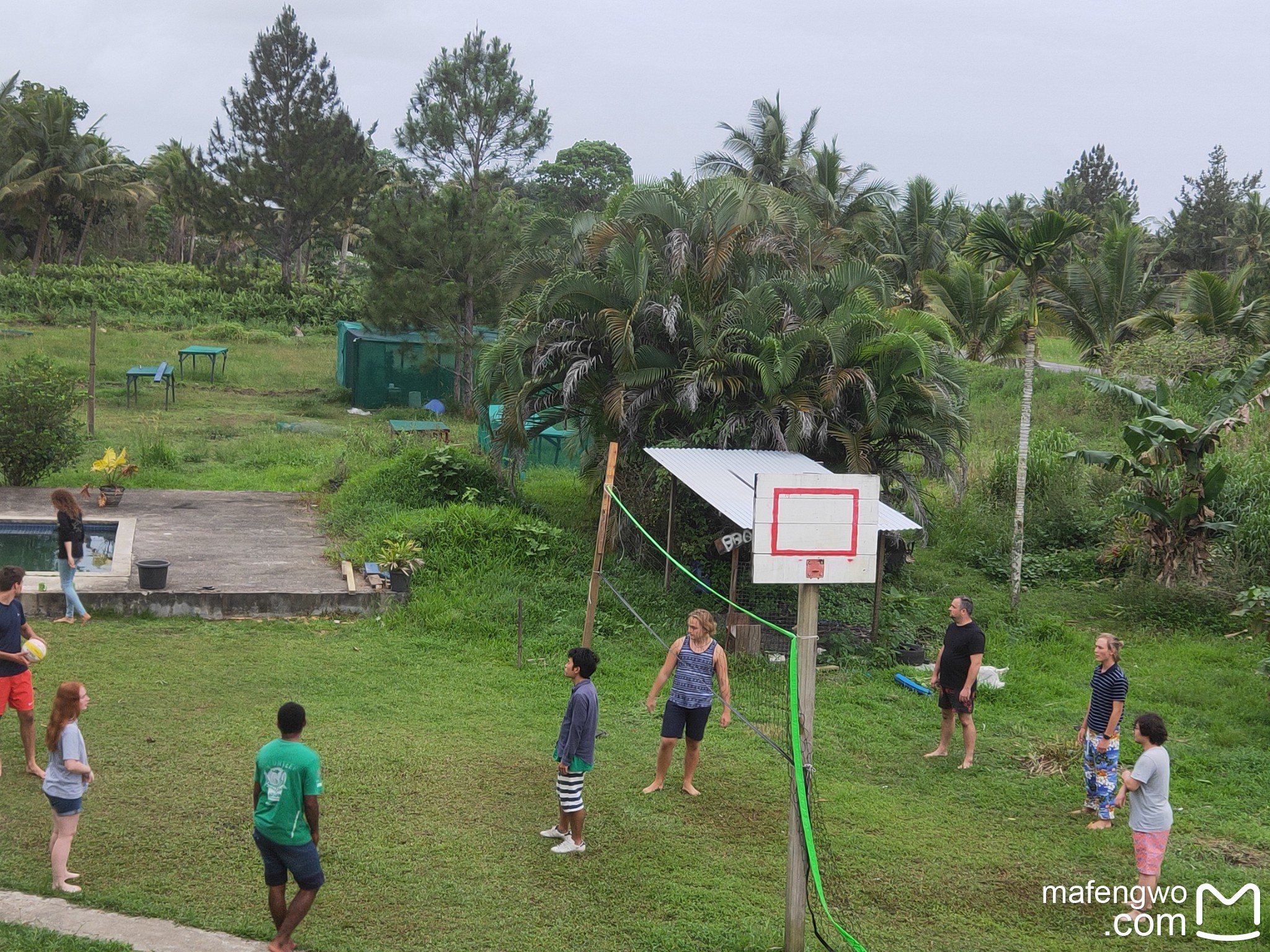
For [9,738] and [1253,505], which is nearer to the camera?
[9,738]

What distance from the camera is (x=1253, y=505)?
48.3ft

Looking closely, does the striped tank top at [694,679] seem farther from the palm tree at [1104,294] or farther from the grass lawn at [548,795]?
the palm tree at [1104,294]

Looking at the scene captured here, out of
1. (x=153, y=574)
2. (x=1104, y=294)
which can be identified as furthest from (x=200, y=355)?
(x=1104, y=294)

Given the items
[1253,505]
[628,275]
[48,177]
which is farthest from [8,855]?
[48,177]

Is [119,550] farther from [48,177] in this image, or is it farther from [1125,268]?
[48,177]

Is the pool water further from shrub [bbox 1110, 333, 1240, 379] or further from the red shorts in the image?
shrub [bbox 1110, 333, 1240, 379]

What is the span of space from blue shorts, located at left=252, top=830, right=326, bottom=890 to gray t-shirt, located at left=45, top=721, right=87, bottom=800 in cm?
133

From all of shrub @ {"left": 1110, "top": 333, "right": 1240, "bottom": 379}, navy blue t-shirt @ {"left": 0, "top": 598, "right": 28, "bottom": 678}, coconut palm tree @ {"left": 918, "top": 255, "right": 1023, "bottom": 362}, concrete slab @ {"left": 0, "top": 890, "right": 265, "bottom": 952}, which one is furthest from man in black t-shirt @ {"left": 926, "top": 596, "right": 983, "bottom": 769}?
coconut palm tree @ {"left": 918, "top": 255, "right": 1023, "bottom": 362}

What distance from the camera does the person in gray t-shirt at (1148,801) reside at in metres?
6.19

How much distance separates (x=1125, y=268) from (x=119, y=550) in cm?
2584

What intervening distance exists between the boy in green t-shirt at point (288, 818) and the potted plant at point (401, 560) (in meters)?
7.32

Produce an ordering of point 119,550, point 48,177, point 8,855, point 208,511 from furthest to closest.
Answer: point 48,177, point 208,511, point 119,550, point 8,855

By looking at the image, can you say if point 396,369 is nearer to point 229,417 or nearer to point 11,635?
point 229,417

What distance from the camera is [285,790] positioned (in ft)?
17.3
